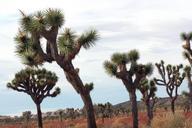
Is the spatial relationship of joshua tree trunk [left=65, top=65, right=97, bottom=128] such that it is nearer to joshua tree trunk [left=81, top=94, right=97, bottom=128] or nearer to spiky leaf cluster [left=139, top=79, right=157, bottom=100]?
joshua tree trunk [left=81, top=94, right=97, bottom=128]

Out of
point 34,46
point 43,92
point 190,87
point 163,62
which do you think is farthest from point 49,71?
point 34,46

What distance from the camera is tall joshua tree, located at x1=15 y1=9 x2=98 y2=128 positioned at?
23500mm

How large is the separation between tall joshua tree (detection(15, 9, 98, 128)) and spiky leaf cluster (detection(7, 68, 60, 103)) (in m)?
11.1

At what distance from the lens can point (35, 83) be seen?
36594mm

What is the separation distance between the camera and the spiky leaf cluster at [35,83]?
3612 centimetres

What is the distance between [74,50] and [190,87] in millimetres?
20094

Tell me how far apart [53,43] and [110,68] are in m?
5.94

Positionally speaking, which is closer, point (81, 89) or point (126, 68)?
point (81, 89)

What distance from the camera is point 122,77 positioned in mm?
29078

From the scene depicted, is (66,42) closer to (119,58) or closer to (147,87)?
(119,58)

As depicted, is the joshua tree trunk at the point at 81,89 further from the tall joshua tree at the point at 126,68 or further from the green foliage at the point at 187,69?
the green foliage at the point at 187,69

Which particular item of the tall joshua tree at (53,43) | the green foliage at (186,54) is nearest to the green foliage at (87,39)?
the tall joshua tree at (53,43)

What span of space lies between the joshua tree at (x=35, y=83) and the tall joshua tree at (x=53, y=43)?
438 inches

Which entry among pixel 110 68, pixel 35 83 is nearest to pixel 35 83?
pixel 35 83
